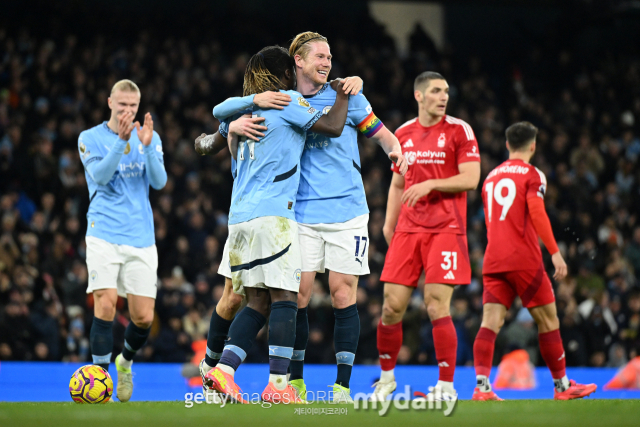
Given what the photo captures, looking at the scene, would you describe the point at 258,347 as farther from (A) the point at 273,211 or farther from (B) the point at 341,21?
(B) the point at 341,21

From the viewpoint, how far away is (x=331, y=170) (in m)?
5.65

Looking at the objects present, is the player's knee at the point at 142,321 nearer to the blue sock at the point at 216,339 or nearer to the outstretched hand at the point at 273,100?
the blue sock at the point at 216,339

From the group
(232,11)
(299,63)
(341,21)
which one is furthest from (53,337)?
(341,21)

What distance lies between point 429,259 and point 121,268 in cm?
271

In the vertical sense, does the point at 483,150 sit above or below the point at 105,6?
below

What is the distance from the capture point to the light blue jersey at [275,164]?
4957 millimetres

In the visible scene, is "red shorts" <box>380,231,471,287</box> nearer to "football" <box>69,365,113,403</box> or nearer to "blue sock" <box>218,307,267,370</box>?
"blue sock" <box>218,307,267,370</box>

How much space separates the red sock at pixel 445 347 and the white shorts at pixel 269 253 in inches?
61.7

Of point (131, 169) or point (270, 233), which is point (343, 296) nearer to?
point (270, 233)

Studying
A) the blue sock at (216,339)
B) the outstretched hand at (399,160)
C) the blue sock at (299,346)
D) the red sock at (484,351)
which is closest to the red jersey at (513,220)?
the red sock at (484,351)

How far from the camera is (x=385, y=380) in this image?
6.32 m

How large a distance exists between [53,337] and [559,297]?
28.3 ft

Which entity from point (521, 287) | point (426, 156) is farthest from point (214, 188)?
point (521, 287)

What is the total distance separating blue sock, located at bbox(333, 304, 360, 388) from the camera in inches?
218
